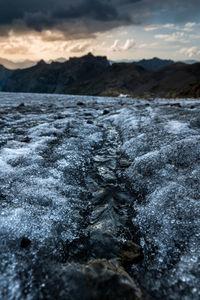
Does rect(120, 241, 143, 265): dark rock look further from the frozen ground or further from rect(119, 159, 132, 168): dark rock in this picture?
rect(119, 159, 132, 168): dark rock

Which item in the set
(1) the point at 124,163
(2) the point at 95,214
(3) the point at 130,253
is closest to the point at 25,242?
(2) the point at 95,214

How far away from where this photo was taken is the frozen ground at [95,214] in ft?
10.5

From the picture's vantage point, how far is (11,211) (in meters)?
4.54

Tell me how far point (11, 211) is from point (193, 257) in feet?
13.6

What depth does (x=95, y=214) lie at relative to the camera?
16.3 ft

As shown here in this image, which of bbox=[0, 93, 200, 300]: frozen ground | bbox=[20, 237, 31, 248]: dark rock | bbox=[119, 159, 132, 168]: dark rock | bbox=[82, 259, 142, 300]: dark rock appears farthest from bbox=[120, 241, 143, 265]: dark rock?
bbox=[119, 159, 132, 168]: dark rock

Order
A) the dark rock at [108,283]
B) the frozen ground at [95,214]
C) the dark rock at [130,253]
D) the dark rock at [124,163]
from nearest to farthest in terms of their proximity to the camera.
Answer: the dark rock at [108,283], the frozen ground at [95,214], the dark rock at [130,253], the dark rock at [124,163]

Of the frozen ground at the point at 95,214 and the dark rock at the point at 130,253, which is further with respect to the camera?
the dark rock at the point at 130,253

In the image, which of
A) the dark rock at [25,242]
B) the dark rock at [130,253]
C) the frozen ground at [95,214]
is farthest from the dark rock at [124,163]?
the dark rock at [25,242]

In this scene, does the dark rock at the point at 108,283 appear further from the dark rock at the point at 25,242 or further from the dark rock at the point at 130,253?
the dark rock at the point at 25,242

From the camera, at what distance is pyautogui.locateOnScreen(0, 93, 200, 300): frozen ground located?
10.5ft

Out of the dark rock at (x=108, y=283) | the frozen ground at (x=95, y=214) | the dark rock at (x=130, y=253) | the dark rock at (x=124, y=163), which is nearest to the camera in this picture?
the dark rock at (x=108, y=283)

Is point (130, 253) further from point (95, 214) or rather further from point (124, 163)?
point (124, 163)

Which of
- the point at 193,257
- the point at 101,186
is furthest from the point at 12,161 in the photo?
the point at 193,257
